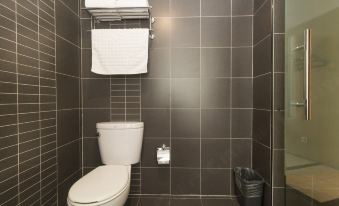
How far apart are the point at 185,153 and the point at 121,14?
1360 mm

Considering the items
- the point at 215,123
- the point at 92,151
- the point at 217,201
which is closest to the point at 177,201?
the point at 217,201

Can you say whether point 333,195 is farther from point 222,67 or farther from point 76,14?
point 76,14

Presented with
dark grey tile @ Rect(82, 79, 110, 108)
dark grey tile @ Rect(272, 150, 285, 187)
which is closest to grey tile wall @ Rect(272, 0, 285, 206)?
dark grey tile @ Rect(272, 150, 285, 187)

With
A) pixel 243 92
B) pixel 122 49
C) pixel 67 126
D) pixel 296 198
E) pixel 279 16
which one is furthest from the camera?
pixel 243 92

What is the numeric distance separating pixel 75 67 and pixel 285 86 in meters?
1.72

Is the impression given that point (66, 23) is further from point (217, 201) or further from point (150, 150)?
point (217, 201)

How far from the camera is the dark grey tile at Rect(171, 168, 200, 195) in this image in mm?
2129

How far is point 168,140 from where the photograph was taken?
2129 mm

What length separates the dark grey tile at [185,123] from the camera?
2.12 metres

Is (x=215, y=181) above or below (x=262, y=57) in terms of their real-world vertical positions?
below

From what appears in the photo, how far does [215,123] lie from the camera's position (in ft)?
6.94

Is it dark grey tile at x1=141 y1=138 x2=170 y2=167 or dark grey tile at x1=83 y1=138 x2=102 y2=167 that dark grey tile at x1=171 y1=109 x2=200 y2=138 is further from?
dark grey tile at x1=83 y1=138 x2=102 y2=167

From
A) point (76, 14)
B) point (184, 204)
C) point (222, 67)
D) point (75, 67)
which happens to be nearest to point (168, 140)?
point (184, 204)

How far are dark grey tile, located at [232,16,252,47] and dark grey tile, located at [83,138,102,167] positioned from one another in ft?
5.22
